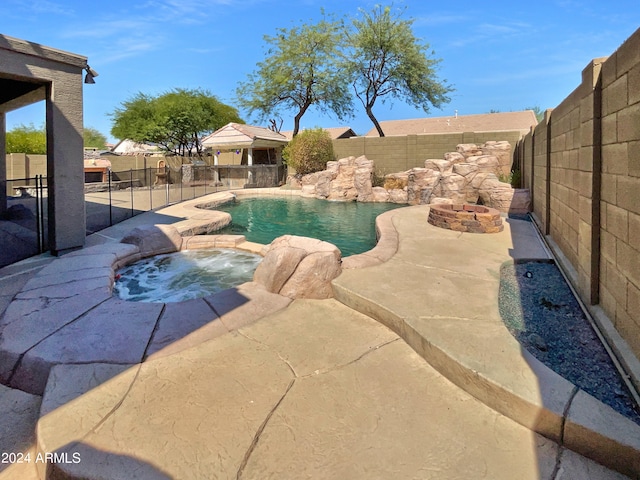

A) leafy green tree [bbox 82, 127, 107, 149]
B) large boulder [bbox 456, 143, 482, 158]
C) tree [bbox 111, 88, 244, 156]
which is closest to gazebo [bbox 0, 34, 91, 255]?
large boulder [bbox 456, 143, 482, 158]

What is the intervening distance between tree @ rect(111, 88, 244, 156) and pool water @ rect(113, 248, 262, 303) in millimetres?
20129

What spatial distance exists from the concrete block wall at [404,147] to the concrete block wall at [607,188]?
1173cm

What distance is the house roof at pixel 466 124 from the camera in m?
25.6

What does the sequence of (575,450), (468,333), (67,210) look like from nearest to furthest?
(575,450), (468,333), (67,210)

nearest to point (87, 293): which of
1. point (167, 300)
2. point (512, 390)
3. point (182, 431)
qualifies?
point (167, 300)

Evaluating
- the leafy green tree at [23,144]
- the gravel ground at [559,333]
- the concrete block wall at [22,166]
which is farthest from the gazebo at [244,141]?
the gravel ground at [559,333]

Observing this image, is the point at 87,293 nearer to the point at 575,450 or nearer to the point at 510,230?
the point at 575,450

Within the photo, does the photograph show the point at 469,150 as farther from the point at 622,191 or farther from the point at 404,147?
the point at 622,191

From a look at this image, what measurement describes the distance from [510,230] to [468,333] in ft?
16.6

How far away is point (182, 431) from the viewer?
1.91 metres

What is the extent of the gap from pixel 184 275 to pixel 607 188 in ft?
16.1

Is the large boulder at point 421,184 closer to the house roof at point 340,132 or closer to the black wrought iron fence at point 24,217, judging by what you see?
the black wrought iron fence at point 24,217

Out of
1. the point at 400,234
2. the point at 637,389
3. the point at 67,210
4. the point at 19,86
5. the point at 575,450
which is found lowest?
the point at 575,450

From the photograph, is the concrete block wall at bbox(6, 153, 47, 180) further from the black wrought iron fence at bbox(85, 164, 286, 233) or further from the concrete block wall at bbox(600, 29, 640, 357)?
the concrete block wall at bbox(600, 29, 640, 357)
